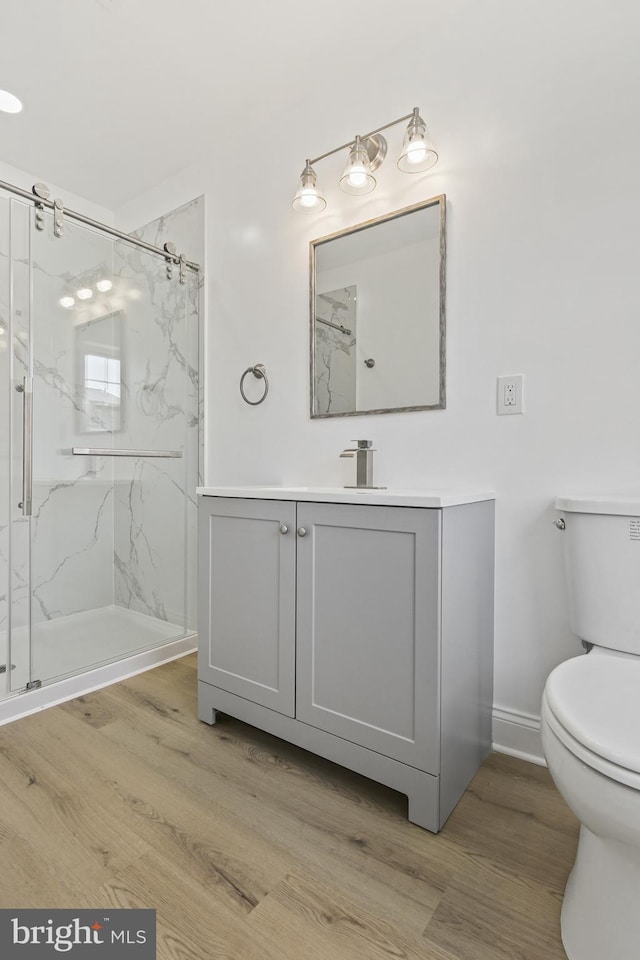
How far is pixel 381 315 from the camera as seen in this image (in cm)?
168

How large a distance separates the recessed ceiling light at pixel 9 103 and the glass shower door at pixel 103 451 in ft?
1.92

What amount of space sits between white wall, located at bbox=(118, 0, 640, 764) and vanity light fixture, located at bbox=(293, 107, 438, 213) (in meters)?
0.05

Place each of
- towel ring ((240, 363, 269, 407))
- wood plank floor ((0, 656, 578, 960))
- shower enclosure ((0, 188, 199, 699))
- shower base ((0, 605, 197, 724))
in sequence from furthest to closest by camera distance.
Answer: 1. towel ring ((240, 363, 269, 407))
2. shower enclosure ((0, 188, 199, 699))
3. shower base ((0, 605, 197, 724))
4. wood plank floor ((0, 656, 578, 960))

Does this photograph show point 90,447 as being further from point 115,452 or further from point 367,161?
point 367,161

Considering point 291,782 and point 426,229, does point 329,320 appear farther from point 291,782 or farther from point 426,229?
point 291,782

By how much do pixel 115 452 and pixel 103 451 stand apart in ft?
0.17

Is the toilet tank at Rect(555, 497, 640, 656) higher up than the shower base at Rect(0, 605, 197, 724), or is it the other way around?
the toilet tank at Rect(555, 497, 640, 656)

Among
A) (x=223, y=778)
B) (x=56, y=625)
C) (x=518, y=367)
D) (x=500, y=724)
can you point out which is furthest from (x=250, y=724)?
(x=518, y=367)

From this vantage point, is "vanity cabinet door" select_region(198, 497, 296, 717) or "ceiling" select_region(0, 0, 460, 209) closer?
"vanity cabinet door" select_region(198, 497, 296, 717)

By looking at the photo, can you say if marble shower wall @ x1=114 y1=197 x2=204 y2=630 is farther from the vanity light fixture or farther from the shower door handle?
the vanity light fixture

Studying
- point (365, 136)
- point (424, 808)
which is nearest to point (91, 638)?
point (424, 808)

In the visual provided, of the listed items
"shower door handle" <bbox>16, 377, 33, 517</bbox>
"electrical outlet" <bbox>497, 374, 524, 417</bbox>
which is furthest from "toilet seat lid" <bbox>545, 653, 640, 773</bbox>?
"shower door handle" <bbox>16, 377, 33, 517</bbox>

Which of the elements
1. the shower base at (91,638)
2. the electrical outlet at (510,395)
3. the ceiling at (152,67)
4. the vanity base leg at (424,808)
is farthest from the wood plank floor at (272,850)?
→ the ceiling at (152,67)

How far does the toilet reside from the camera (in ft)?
2.31
